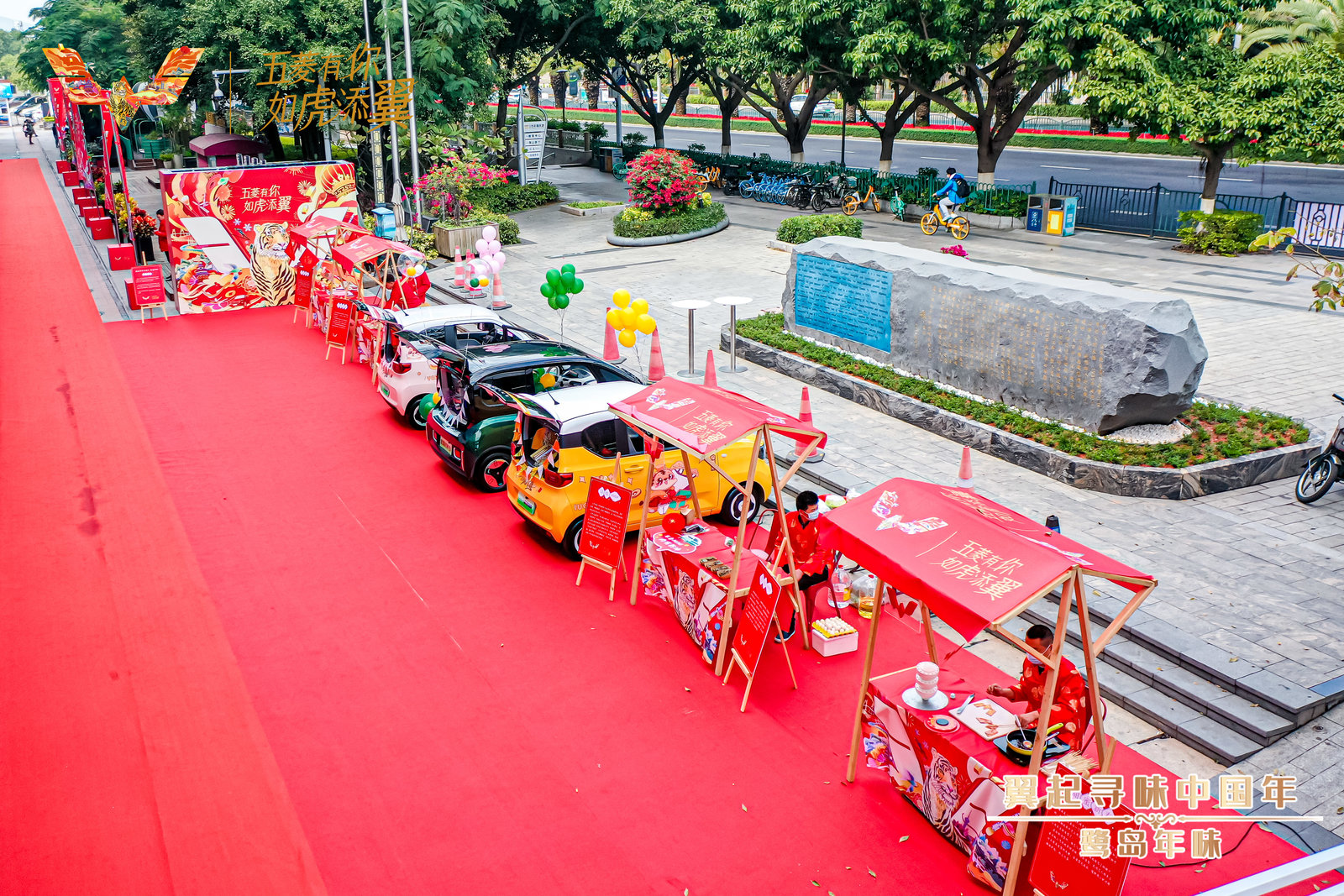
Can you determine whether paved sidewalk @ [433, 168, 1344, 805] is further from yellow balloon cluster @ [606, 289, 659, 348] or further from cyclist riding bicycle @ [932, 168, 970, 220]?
yellow balloon cluster @ [606, 289, 659, 348]

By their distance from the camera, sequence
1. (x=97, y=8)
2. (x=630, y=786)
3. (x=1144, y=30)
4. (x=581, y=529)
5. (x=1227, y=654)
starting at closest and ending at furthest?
(x=630, y=786) < (x=1227, y=654) < (x=581, y=529) < (x=1144, y=30) < (x=97, y=8)

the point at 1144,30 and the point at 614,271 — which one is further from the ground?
the point at 1144,30

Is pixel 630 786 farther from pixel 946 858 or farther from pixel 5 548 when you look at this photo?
pixel 5 548

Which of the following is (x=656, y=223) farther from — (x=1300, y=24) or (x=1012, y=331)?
A: (x=1300, y=24)

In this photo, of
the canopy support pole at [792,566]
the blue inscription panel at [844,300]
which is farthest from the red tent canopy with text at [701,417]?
the blue inscription panel at [844,300]

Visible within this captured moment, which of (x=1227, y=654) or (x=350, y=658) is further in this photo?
(x=350, y=658)

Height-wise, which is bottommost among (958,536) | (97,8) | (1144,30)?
(958,536)

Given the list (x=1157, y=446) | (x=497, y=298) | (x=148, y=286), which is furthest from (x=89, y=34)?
(x=1157, y=446)

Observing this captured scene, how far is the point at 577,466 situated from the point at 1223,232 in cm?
2069

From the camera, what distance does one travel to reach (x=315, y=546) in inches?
449

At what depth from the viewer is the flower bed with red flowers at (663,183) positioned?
2808 cm

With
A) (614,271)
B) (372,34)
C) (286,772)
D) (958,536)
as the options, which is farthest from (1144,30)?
(286,772)

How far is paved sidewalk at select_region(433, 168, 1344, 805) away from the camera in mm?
9258

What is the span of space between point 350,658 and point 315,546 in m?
2.50
